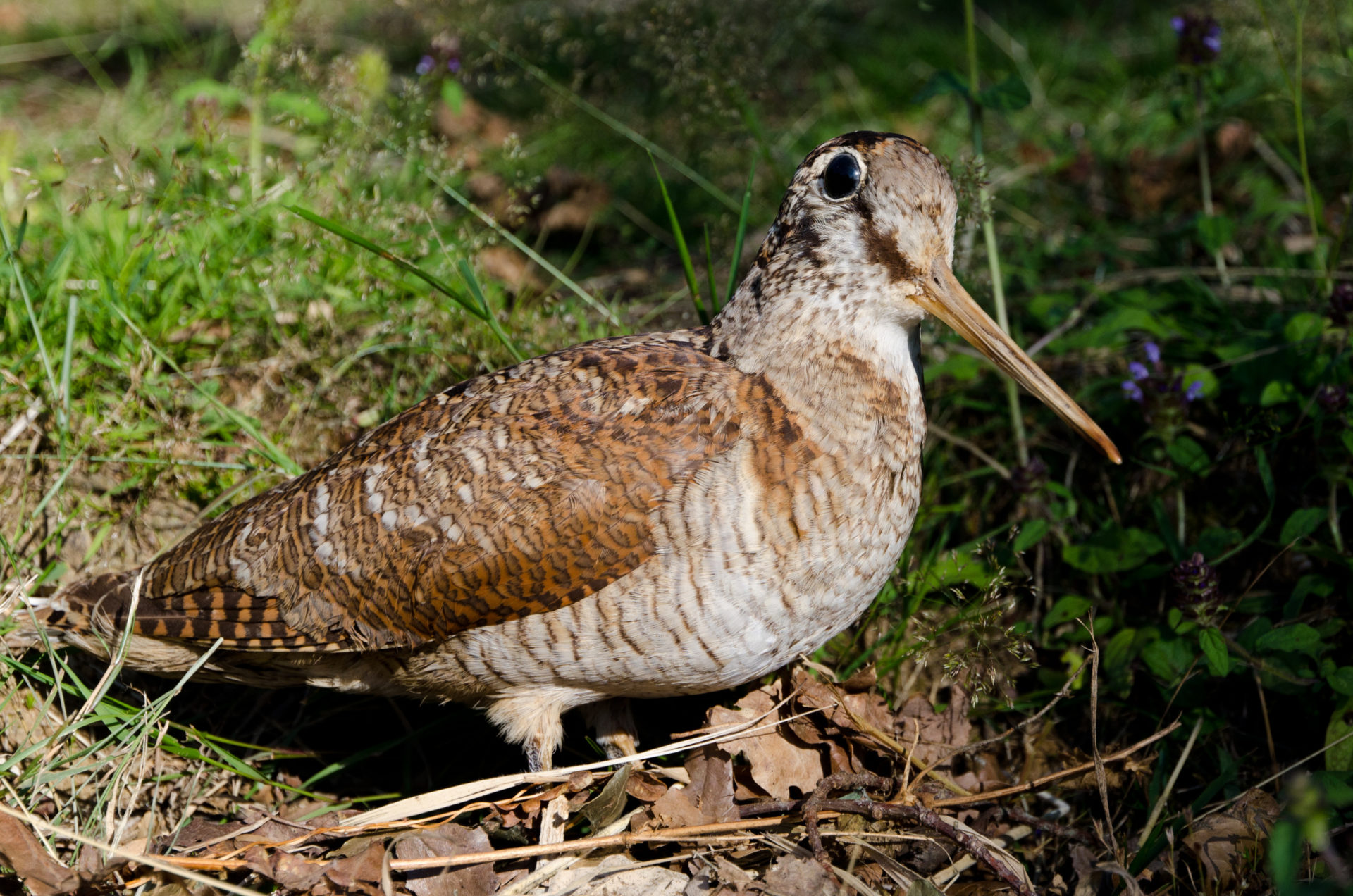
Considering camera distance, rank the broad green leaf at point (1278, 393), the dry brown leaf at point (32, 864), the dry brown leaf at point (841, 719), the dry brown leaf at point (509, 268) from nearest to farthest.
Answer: the dry brown leaf at point (32, 864) → the dry brown leaf at point (841, 719) → the broad green leaf at point (1278, 393) → the dry brown leaf at point (509, 268)

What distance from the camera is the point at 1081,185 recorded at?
5.06 meters

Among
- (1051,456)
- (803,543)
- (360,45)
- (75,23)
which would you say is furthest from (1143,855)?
(75,23)

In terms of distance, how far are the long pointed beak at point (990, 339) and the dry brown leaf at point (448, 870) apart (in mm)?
1810

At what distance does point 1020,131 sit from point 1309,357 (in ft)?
7.80

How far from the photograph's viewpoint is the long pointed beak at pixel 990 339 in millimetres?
2680

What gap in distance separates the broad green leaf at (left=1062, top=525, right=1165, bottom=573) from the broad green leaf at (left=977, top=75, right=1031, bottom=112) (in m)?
1.40

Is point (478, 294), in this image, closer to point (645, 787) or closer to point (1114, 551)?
point (645, 787)

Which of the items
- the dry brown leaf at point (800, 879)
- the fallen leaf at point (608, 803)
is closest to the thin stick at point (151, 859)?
the fallen leaf at point (608, 803)

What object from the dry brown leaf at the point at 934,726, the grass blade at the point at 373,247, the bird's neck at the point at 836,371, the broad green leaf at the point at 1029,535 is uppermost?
the grass blade at the point at 373,247

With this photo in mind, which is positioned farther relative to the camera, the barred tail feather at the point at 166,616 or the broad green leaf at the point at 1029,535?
the broad green leaf at the point at 1029,535

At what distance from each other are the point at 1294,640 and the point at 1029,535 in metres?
0.78

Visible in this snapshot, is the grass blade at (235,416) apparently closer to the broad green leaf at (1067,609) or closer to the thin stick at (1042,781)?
the thin stick at (1042,781)

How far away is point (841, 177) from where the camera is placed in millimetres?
2652

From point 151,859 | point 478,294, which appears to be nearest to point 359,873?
point 151,859
